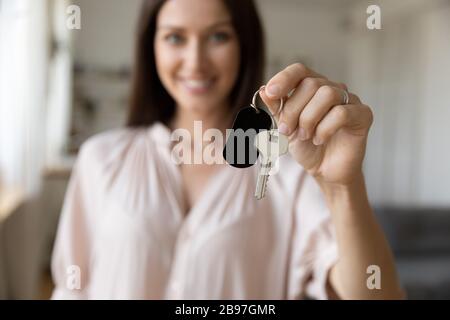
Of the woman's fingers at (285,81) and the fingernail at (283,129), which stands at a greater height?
the woman's fingers at (285,81)

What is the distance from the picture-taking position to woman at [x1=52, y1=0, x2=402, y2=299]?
341 mm

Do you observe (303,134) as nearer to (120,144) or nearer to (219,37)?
(219,37)

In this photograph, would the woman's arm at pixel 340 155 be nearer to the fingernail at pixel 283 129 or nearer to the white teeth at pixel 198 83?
the fingernail at pixel 283 129

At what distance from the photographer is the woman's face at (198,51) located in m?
0.34

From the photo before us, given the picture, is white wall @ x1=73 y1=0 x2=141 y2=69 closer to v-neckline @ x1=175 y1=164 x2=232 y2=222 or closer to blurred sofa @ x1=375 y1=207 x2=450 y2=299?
v-neckline @ x1=175 y1=164 x2=232 y2=222

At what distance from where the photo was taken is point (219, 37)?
343mm

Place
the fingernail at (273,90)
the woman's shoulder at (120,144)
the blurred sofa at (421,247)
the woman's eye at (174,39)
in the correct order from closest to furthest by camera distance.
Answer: the fingernail at (273,90) < the woman's eye at (174,39) < the woman's shoulder at (120,144) < the blurred sofa at (421,247)

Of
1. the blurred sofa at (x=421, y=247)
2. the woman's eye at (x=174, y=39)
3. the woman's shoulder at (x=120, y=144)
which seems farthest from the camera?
the blurred sofa at (x=421, y=247)

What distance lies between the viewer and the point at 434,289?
0.57m

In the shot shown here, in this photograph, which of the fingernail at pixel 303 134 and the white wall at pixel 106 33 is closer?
the fingernail at pixel 303 134

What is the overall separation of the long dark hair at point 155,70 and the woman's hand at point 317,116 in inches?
2.9

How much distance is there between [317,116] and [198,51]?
12 cm

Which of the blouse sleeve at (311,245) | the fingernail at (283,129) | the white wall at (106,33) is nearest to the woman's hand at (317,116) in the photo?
the fingernail at (283,129)

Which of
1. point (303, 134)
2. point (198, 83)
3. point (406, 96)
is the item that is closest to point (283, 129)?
point (303, 134)
